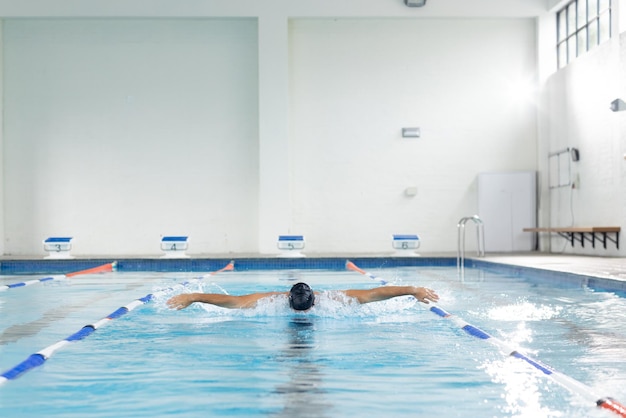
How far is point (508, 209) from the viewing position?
13.7m

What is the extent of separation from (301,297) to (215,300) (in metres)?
0.62

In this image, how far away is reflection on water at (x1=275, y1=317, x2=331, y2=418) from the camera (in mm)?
2684

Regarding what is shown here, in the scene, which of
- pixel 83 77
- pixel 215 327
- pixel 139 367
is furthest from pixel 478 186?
pixel 139 367

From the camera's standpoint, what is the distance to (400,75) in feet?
45.5

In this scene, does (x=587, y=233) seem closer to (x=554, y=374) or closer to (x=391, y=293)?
(x=391, y=293)

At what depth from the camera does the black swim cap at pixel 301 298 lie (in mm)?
4816

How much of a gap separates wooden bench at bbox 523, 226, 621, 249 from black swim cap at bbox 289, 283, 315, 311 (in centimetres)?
718

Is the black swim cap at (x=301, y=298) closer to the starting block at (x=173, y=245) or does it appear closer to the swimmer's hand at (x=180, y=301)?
the swimmer's hand at (x=180, y=301)

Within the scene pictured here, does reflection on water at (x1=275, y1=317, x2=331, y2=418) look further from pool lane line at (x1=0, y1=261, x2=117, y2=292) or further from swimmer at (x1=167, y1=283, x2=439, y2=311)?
pool lane line at (x1=0, y1=261, x2=117, y2=292)

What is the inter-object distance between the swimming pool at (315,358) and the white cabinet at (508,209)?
710 centimetres

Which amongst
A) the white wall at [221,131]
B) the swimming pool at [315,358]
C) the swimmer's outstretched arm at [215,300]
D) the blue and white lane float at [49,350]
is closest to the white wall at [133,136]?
the white wall at [221,131]

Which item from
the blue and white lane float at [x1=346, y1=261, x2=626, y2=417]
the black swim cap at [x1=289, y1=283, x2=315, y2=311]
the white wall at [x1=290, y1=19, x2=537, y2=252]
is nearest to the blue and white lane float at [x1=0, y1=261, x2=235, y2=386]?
the black swim cap at [x1=289, y1=283, x2=315, y2=311]

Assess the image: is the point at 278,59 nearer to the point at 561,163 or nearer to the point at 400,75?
the point at 400,75

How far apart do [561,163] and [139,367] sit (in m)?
11.0
